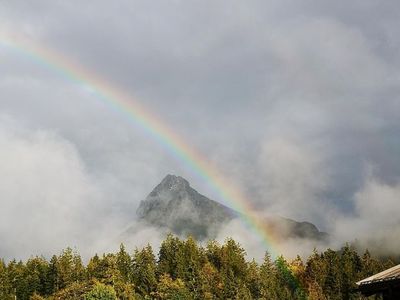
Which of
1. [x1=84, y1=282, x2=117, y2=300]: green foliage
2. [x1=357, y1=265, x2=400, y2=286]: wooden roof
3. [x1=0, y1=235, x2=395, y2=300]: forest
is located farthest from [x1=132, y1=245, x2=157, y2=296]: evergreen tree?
[x1=357, y1=265, x2=400, y2=286]: wooden roof

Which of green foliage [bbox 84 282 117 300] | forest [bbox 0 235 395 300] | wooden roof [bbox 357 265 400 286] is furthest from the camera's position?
forest [bbox 0 235 395 300]

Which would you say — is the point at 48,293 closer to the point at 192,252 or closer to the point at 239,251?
the point at 192,252

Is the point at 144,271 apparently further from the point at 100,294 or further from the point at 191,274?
the point at 100,294

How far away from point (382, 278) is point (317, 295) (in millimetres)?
86282

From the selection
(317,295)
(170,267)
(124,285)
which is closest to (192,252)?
(170,267)

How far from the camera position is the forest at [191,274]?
4013 inches

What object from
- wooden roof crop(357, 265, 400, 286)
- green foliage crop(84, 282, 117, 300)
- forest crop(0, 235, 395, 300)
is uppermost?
forest crop(0, 235, 395, 300)

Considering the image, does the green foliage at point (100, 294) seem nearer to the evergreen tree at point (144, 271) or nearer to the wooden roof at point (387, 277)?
the evergreen tree at point (144, 271)

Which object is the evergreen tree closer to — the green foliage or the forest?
the forest

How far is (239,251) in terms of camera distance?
12388cm

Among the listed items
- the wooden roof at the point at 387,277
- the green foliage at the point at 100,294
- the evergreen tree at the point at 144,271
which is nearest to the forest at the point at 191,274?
the evergreen tree at the point at 144,271

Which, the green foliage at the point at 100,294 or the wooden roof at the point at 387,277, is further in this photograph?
the green foliage at the point at 100,294

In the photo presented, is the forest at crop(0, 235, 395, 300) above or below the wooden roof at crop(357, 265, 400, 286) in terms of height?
above

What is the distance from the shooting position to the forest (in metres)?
102
